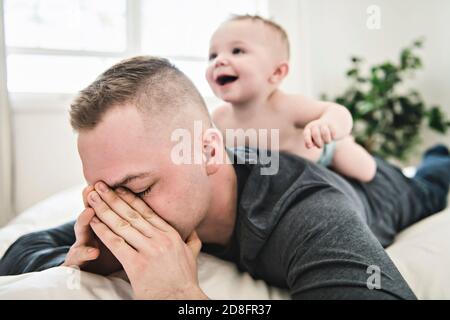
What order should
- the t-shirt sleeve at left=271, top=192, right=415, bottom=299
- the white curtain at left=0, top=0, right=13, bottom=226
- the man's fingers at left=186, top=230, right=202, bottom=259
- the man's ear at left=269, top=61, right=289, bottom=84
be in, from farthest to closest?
the white curtain at left=0, top=0, right=13, bottom=226, the man's ear at left=269, top=61, right=289, bottom=84, the man's fingers at left=186, top=230, right=202, bottom=259, the t-shirt sleeve at left=271, top=192, right=415, bottom=299

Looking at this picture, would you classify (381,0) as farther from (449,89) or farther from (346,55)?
(449,89)

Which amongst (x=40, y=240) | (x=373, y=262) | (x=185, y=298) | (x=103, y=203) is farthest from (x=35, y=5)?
(x=373, y=262)

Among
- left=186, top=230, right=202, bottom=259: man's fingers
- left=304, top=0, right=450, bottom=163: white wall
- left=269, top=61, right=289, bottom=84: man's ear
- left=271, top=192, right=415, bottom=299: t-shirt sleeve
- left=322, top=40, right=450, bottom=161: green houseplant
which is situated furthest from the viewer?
left=322, top=40, right=450, bottom=161: green houseplant

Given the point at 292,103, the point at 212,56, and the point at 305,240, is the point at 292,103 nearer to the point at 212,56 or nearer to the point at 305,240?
the point at 212,56

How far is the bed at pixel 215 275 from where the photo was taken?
53cm

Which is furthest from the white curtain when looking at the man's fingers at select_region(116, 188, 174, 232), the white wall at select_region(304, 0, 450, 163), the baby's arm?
the white wall at select_region(304, 0, 450, 163)

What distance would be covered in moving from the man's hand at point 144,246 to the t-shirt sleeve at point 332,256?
0.15m

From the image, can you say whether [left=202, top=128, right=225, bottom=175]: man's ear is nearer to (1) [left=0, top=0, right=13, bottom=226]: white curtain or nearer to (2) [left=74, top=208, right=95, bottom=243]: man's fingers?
(2) [left=74, top=208, right=95, bottom=243]: man's fingers

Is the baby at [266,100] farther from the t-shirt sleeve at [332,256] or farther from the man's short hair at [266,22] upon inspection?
the t-shirt sleeve at [332,256]

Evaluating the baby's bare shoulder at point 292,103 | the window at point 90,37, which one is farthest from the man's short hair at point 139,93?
the baby's bare shoulder at point 292,103

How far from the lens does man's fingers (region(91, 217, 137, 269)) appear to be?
55cm

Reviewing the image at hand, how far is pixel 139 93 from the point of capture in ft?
1.96

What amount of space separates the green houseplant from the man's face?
4.53ft

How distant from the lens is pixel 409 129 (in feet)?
6.73
